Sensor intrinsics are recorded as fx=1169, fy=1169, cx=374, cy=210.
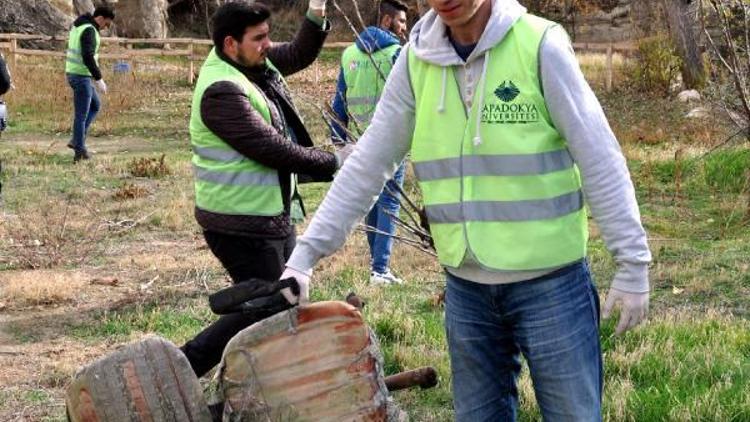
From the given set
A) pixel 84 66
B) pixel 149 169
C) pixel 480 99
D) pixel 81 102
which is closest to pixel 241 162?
pixel 480 99

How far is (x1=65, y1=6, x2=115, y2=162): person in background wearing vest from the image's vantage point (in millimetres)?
13098

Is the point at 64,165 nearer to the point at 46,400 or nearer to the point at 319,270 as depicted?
the point at 319,270

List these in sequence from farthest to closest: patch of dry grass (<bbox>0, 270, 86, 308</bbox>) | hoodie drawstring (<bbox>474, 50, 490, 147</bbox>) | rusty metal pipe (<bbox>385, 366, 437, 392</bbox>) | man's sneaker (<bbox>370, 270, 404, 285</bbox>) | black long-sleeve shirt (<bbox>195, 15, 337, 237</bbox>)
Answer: man's sneaker (<bbox>370, 270, 404, 285</bbox>) < patch of dry grass (<bbox>0, 270, 86, 308</bbox>) < black long-sleeve shirt (<bbox>195, 15, 337, 237</bbox>) < rusty metal pipe (<bbox>385, 366, 437, 392</bbox>) < hoodie drawstring (<bbox>474, 50, 490, 147</bbox>)

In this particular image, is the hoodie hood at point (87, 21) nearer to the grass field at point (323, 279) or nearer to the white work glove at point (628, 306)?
the grass field at point (323, 279)

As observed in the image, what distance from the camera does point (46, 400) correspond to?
199 inches

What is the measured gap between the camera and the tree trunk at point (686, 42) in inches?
805

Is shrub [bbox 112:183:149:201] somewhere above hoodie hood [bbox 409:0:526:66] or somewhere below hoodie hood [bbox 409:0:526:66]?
below

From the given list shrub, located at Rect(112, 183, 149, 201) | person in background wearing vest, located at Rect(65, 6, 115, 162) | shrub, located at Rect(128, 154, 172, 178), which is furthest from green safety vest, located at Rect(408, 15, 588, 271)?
person in background wearing vest, located at Rect(65, 6, 115, 162)

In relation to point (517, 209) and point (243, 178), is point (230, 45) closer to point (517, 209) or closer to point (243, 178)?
point (243, 178)

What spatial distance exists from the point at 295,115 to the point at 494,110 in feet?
7.26

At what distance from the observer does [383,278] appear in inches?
285

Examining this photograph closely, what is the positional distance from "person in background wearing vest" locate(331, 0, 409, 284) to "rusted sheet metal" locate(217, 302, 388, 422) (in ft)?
12.0

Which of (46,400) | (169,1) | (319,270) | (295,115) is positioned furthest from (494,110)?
(169,1)

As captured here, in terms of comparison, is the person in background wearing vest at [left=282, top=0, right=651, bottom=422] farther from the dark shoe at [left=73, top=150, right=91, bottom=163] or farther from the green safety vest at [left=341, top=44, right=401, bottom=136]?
the dark shoe at [left=73, top=150, right=91, bottom=163]
